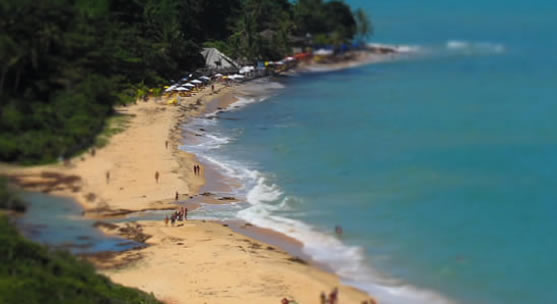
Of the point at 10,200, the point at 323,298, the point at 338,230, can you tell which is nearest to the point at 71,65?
the point at 10,200

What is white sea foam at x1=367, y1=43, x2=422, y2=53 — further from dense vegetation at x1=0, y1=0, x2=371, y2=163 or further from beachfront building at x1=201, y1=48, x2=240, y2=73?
dense vegetation at x1=0, y1=0, x2=371, y2=163

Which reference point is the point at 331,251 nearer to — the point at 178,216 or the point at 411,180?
the point at 178,216

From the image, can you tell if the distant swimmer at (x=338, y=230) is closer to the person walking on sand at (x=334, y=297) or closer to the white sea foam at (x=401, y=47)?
the person walking on sand at (x=334, y=297)

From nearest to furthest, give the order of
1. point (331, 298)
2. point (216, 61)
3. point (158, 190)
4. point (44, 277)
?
1. point (44, 277)
2. point (216, 61)
3. point (158, 190)
4. point (331, 298)

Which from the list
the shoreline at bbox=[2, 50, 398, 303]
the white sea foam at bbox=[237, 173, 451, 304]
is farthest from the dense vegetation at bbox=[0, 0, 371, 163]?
the white sea foam at bbox=[237, 173, 451, 304]

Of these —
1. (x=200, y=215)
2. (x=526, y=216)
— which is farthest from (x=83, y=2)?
(x=526, y=216)

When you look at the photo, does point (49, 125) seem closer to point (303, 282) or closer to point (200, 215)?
point (303, 282)

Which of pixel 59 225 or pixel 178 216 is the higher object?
pixel 59 225
